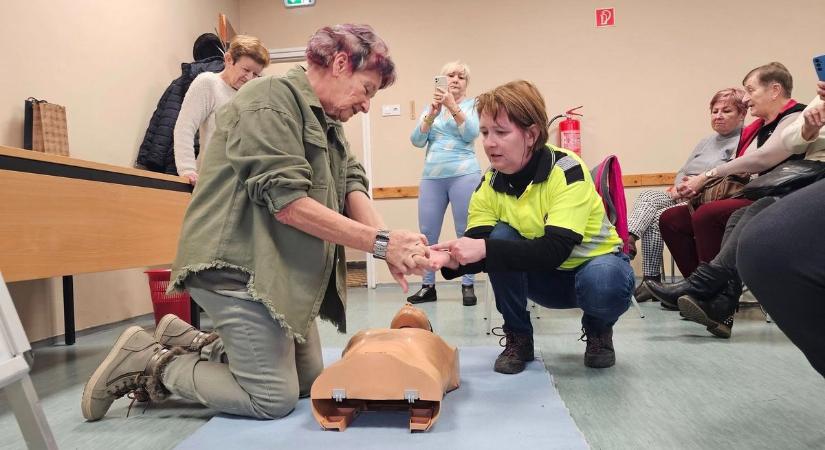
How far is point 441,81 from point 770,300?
246 cm

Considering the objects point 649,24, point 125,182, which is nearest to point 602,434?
point 125,182

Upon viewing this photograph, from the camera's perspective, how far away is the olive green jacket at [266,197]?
1367 millimetres

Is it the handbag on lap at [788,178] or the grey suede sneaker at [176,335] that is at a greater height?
the handbag on lap at [788,178]

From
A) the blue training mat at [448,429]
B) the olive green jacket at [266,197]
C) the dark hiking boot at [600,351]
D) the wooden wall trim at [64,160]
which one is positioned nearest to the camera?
the blue training mat at [448,429]

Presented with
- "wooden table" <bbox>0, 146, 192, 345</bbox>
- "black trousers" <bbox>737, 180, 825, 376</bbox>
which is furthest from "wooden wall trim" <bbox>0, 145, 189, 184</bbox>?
"black trousers" <bbox>737, 180, 825, 376</bbox>

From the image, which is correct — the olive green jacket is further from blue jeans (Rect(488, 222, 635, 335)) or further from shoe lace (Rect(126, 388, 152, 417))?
blue jeans (Rect(488, 222, 635, 335))

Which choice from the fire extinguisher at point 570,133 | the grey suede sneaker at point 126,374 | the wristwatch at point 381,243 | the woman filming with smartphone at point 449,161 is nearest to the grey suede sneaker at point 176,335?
the grey suede sneaker at point 126,374

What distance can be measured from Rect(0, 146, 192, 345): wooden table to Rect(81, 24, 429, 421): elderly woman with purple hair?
0.44 metres

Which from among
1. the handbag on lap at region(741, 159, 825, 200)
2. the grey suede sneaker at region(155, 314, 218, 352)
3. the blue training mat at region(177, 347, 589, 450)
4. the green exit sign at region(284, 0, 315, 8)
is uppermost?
the green exit sign at region(284, 0, 315, 8)

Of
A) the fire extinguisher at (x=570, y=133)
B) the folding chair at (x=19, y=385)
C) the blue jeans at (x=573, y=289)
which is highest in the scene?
the fire extinguisher at (x=570, y=133)

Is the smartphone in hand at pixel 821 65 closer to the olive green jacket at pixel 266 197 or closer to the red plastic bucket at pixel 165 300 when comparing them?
the olive green jacket at pixel 266 197

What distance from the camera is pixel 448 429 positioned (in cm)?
133

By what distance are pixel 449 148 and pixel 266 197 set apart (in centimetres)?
214

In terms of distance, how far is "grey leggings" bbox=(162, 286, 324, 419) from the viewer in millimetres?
1419
